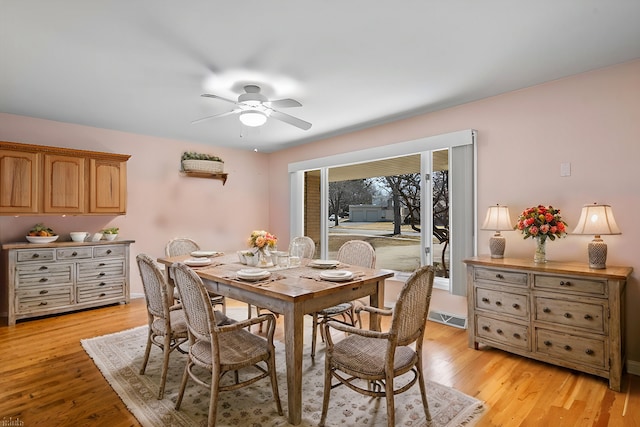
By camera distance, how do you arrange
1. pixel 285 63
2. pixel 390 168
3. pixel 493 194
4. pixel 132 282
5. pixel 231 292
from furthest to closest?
1. pixel 132 282
2. pixel 390 168
3. pixel 493 194
4. pixel 285 63
5. pixel 231 292

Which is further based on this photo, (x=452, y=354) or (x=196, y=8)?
(x=452, y=354)

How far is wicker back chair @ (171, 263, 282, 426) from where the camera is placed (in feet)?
6.22

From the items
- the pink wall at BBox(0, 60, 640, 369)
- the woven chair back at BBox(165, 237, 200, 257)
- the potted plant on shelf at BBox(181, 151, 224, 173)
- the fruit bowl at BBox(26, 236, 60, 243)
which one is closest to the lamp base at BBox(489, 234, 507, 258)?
the pink wall at BBox(0, 60, 640, 369)

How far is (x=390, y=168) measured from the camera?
14.7 feet

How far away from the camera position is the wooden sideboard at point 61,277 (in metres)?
3.79

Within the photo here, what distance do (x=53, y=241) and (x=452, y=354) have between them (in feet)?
15.3

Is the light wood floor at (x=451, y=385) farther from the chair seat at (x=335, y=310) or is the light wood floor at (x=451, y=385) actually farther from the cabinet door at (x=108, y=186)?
the cabinet door at (x=108, y=186)

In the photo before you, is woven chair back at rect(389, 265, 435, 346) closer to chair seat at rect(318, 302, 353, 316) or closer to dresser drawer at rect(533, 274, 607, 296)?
chair seat at rect(318, 302, 353, 316)

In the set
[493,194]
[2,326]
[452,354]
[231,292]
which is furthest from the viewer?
[2,326]

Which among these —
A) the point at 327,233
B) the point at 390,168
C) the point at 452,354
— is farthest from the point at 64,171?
the point at 452,354

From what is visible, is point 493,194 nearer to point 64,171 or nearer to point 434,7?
point 434,7

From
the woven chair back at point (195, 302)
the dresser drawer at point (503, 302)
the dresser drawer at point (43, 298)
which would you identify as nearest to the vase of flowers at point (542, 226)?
the dresser drawer at point (503, 302)

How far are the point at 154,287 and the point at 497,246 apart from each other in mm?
2949

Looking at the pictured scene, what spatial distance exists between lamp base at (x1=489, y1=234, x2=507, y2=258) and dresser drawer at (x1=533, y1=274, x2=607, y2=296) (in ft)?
1.52
